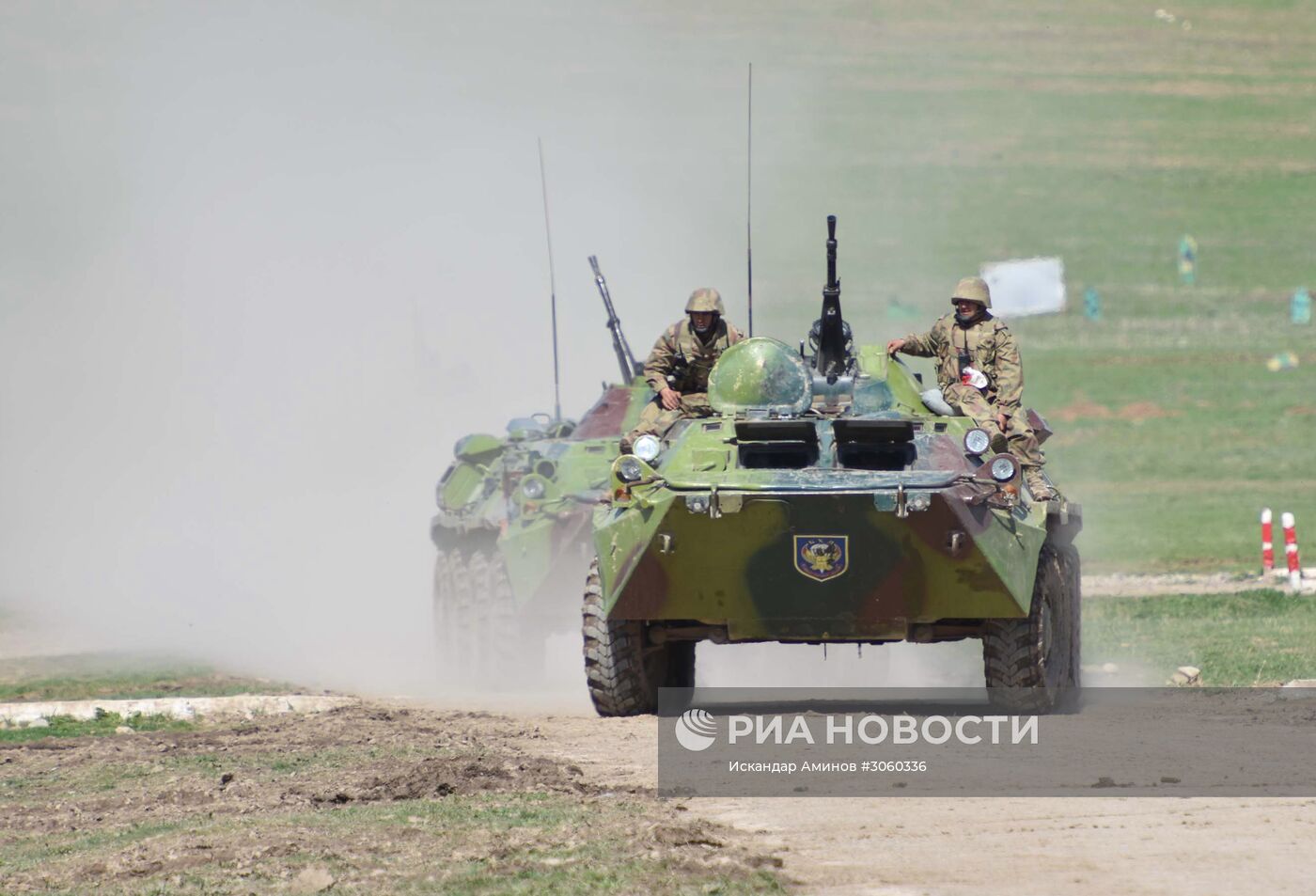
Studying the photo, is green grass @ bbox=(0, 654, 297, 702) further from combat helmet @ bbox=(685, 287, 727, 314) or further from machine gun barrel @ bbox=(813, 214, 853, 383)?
machine gun barrel @ bbox=(813, 214, 853, 383)

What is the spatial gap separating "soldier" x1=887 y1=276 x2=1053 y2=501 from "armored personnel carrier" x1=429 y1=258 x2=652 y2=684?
3773mm

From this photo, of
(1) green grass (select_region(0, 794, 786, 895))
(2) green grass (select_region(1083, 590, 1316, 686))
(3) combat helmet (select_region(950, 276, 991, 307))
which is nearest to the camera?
(1) green grass (select_region(0, 794, 786, 895))

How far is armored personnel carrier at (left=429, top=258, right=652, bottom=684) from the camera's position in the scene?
66.6ft

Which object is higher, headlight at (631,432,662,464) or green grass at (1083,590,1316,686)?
headlight at (631,432,662,464)

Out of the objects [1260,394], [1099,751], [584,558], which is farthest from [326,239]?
[1099,751]

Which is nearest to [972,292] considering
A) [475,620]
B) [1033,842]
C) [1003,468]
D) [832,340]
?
[832,340]

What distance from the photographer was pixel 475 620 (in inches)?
859

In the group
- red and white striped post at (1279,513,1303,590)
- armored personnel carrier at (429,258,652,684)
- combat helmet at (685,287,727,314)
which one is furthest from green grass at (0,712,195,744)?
red and white striped post at (1279,513,1303,590)

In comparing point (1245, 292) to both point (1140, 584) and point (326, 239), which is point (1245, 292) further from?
point (1140, 584)

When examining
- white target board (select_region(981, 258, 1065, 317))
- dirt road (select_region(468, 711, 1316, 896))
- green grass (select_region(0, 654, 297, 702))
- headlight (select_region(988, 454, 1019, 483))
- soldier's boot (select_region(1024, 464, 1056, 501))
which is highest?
white target board (select_region(981, 258, 1065, 317))

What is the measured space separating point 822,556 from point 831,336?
8.65ft

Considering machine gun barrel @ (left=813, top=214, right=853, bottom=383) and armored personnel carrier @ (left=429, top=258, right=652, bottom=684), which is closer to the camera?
machine gun barrel @ (left=813, top=214, right=853, bottom=383)

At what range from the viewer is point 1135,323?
2233 inches

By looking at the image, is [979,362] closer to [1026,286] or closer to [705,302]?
[705,302]
